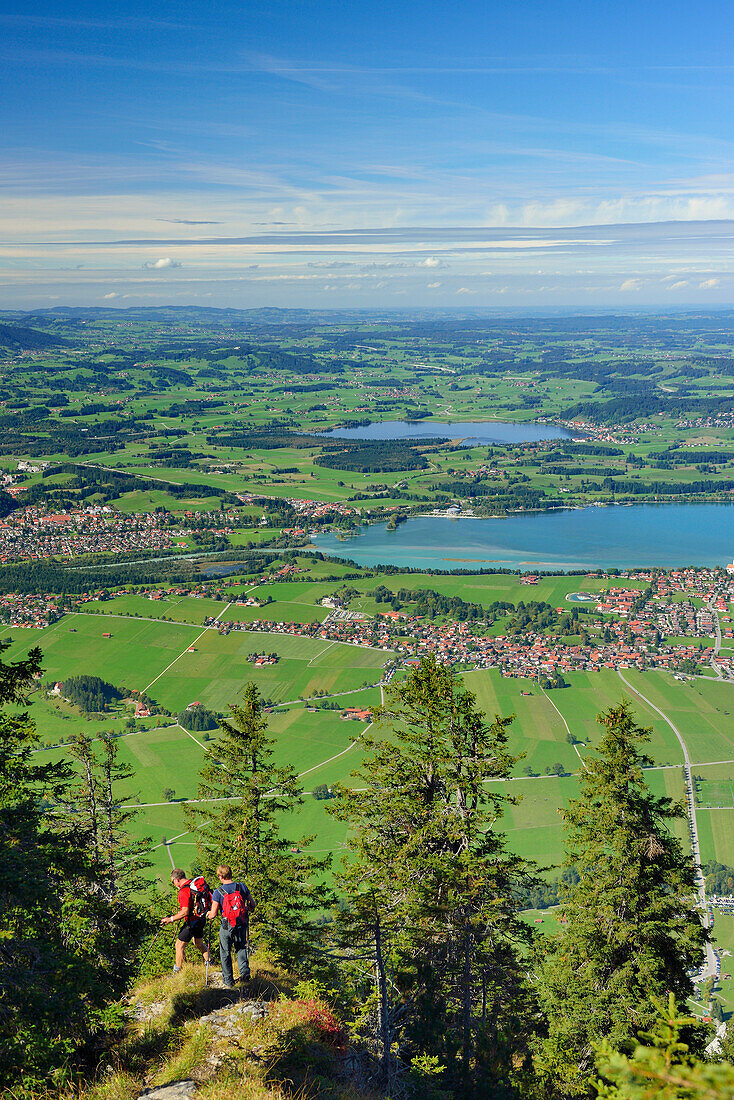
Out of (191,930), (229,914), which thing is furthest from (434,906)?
(191,930)

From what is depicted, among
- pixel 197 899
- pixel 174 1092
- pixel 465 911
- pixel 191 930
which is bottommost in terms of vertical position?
pixel 465 911

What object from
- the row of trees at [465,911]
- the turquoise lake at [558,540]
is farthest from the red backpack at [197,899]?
the turquoise lake at [558,540]

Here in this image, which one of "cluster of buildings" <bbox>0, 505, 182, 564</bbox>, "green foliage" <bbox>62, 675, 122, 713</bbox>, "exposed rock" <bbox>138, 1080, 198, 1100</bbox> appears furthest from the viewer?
"cluster of buildings" <bbox>0, 505, 182, 564</bbox>

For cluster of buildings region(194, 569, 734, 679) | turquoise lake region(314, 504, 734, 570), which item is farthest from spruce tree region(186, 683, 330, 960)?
turquoise lake region(314, 504, 734, 570)

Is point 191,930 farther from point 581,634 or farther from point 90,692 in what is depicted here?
point 581,634

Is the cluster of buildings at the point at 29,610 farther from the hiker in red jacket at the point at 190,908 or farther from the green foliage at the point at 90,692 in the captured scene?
the hiker in red jacket at the point at 190,908

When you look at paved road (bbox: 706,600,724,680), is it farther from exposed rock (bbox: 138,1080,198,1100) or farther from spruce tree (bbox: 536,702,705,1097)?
Answer: exposed rock (bbox: 138,1080,198,1100)

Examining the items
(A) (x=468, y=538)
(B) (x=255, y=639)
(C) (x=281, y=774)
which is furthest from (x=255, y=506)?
(C) (x=281, y=774)
